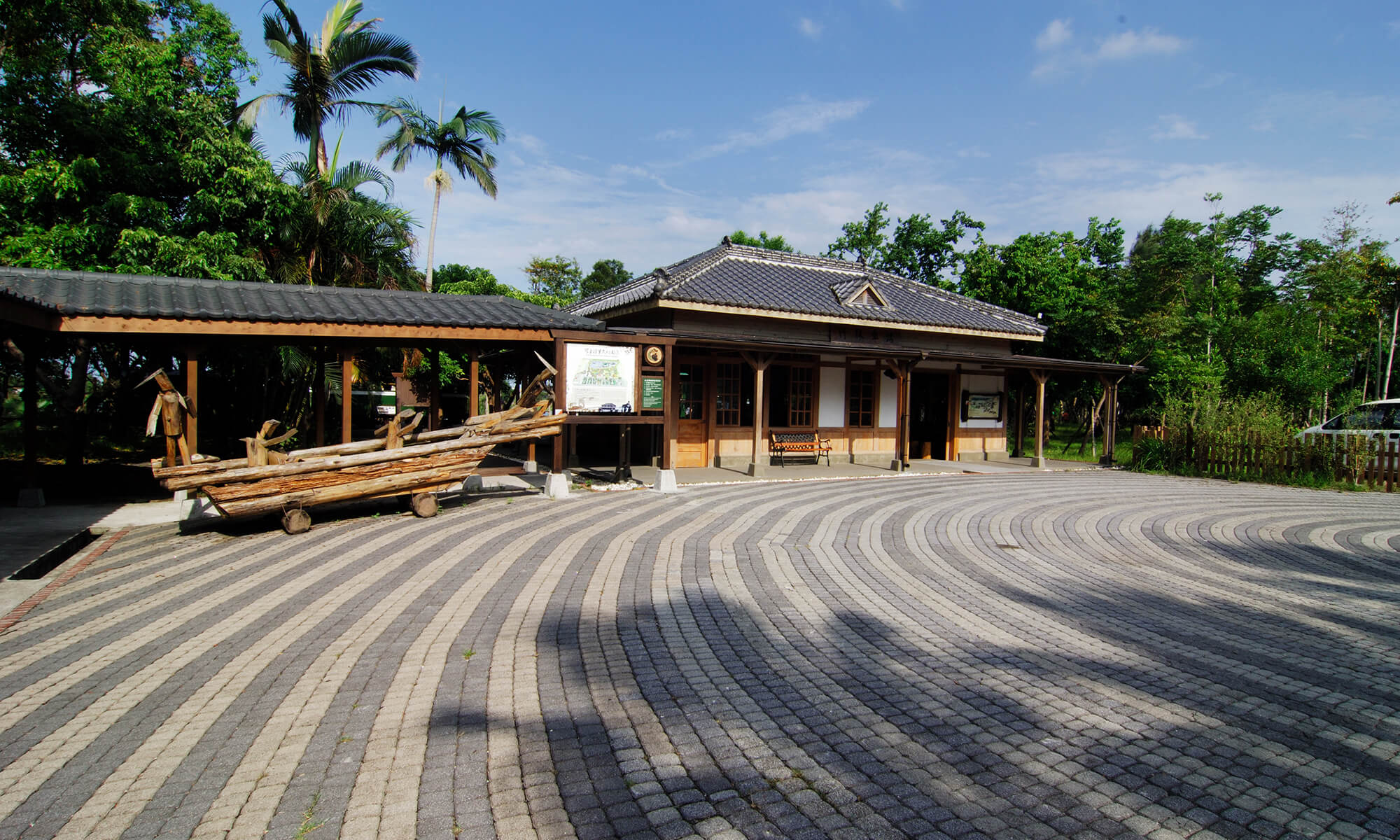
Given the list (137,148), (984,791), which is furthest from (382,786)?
(137,148)

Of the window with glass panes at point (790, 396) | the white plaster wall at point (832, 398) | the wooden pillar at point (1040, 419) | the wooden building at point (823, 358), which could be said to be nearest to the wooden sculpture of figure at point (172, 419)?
the wooden building at point (823, 358)

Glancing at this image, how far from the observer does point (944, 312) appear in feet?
59.7

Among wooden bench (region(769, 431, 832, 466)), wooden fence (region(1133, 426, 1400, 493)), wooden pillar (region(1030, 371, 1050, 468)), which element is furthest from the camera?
wooden pillar (region(1030, 371, 1050, 468))

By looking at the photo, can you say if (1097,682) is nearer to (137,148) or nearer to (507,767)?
(507,767)

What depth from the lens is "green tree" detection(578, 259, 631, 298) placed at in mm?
43375

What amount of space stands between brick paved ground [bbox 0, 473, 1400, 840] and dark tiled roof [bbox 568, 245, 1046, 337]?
8559 mm

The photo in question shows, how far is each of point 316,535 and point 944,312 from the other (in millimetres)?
15569

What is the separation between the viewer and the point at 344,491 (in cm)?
798

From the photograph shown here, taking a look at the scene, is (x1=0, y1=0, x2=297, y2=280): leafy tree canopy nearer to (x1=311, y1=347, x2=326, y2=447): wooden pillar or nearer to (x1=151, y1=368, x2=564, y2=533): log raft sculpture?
(x1=311, y1=347, x2=326, y2=447): wooden pillar

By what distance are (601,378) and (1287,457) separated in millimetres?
13652

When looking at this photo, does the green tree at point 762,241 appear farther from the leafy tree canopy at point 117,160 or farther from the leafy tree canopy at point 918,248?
the leafy tree canopy at point 117,160

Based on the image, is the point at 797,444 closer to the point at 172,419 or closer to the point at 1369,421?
the point at 172,419

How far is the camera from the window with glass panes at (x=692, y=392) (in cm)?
1482

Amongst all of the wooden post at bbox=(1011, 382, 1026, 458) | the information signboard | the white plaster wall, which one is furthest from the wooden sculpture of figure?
the wooden post at bbox=(1011, 382, 1026, 458)
